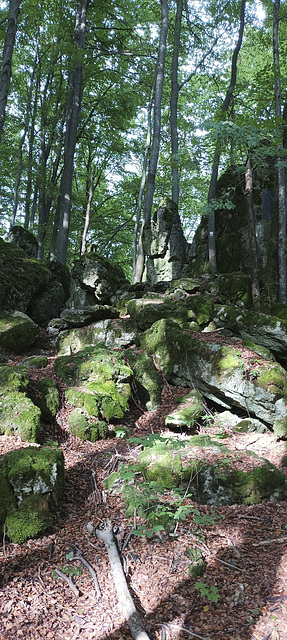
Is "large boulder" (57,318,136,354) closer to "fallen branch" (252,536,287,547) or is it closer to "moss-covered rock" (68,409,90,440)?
"moss-covered rock" (68,409,90,440)

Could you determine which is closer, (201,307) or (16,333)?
(16,333)

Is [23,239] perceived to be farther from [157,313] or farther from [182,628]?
[182,628]

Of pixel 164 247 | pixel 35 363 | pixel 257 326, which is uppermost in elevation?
pixel 164 247

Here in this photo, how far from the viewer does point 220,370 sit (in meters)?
6.75

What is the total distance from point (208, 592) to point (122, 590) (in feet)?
2.42

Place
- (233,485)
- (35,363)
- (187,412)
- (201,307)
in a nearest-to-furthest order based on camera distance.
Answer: (233,485)
(187,412)
(35,363)
(201,307)

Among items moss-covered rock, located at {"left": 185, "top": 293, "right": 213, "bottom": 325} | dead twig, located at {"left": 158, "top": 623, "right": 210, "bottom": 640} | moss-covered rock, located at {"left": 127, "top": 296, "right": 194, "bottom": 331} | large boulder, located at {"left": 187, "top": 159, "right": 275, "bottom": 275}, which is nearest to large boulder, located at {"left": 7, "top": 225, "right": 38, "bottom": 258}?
moss-covered rock, located at {"left": 127, "top": 296, "right": 194, "bottom": 331}

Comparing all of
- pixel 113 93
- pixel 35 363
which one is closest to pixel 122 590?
pixel 35 363

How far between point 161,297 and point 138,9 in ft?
48.7

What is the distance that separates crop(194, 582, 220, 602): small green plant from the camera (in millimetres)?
3074

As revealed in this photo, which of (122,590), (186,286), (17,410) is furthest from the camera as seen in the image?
(186,286)

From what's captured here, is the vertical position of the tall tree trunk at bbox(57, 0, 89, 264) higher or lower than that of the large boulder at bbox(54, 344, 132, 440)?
higher

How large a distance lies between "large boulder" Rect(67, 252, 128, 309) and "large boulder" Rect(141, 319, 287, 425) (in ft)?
11.9

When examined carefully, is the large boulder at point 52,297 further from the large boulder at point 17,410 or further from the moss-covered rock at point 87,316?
the large boulder at point 17,410
